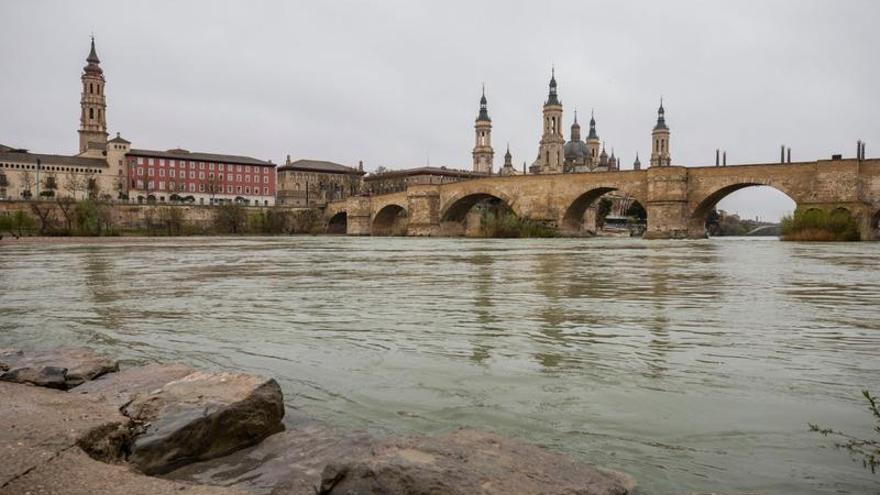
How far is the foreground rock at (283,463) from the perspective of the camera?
9.84 feet

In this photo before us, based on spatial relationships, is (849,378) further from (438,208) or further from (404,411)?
(438,208)

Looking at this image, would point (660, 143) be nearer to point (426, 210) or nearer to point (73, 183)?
point (426, 210)

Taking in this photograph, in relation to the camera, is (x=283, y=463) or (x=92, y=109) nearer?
(x=283, y=463)

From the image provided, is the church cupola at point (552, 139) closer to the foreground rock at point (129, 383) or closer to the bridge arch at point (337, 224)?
the bridge arch at point (337, 224)

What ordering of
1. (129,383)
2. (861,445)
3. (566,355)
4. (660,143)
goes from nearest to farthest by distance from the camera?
(861,445)
(129,383)
(566,355)
(660,143)

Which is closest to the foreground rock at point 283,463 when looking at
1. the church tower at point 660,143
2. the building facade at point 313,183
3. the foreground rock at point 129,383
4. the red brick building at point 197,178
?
the foreground rock at point 129,383

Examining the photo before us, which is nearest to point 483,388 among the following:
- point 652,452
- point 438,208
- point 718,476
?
point 652,452

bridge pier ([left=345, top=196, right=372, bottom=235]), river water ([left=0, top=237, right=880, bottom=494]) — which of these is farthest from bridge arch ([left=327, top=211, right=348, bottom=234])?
river water ([left=0, top=237, right=880, bottom=494])

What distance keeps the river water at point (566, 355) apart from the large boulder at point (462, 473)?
0.37m

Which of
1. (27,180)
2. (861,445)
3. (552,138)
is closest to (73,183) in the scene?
(27,180)

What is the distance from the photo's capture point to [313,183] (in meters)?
112

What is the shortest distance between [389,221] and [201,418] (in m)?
78.5

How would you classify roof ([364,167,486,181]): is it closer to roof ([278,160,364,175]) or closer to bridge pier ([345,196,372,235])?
roof ([278,160,364,175])

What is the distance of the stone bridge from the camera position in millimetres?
39719
